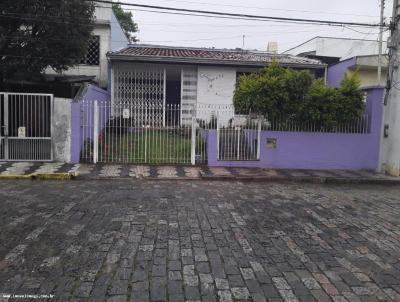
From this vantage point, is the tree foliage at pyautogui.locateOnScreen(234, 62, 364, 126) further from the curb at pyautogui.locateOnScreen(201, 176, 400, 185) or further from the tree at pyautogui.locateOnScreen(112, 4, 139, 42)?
the tree at pyautogui.locateOnScreen(112, 4, 139, 42)

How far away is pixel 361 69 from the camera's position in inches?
736

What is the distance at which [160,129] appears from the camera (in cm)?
1176

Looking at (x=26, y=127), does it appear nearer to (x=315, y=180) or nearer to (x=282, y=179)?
(x=282, y=179)

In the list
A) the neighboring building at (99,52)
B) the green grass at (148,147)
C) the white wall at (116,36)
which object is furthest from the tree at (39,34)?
the white wall at (116,36)

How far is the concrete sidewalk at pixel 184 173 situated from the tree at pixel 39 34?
444 cm

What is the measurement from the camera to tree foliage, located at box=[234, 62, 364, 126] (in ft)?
36.3

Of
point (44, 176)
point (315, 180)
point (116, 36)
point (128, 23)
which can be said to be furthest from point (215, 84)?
point (128, 23)

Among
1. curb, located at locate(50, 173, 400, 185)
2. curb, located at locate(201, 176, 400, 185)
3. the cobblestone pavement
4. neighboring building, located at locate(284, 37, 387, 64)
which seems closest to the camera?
the cobblestone pavement

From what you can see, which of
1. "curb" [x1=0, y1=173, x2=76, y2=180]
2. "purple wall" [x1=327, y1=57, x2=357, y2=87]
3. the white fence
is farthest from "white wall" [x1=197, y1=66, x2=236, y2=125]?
"curb" [x1=0, y1=173, x2=76, y2=180]

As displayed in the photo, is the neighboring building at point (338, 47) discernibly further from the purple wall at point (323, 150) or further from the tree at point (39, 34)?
the tree at point (39, 34)

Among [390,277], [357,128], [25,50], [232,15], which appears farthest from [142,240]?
[25,50]

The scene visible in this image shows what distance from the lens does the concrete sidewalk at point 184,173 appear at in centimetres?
1013

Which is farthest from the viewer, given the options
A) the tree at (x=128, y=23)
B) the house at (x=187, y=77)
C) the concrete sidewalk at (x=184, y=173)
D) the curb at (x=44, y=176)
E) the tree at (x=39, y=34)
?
the tree at (x=128, y=23)

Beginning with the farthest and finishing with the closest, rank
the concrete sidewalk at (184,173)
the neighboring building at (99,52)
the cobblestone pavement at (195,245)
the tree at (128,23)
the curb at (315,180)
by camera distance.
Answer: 1. the tree at (128,23)
2. the neighboring building at (99,52)
3. the curb at (315,180)
4. the concrete sidewalk at (184,173)
5. the cobblestone pavement at (195,245)
